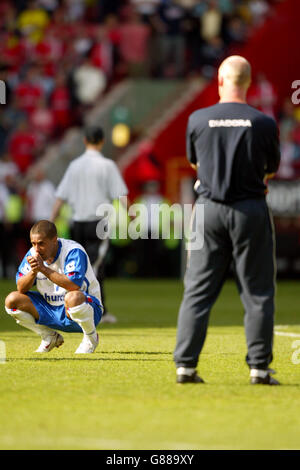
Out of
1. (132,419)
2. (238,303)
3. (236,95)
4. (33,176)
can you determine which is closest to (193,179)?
(33,176)

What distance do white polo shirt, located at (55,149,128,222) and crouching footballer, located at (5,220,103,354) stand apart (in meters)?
3.54

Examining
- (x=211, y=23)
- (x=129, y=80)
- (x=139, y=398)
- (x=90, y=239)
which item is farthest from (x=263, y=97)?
(x=139, y=398)

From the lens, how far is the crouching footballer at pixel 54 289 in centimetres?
865

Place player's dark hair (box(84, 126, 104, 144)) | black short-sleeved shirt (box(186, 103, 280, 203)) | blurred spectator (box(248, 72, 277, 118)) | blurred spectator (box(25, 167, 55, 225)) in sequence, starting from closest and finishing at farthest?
black short-sleeved shirt (box(186, 103, 280, 203)), player's dark hair (box(84, 126, 104, 144)), blurred spectator (box(25, 167, 55, 225)), blurred spectator (box(248, 72, 277, 118))

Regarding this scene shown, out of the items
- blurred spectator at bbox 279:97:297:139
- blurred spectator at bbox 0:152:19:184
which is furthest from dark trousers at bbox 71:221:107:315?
blurred spectator at bbox 0:152:19:184

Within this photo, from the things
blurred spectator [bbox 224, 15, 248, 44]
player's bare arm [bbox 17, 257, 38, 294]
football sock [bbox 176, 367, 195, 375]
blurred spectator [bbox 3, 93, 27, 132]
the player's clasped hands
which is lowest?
football sock [bbox 176, 367, 195, 375]

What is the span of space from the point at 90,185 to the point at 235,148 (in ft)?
17.8

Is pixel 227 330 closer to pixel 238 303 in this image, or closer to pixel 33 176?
pixel 238 303

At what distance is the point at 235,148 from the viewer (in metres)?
7.32

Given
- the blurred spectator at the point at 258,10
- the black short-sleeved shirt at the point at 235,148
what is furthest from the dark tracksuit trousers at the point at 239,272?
the blurred spectator at the point at 258,10

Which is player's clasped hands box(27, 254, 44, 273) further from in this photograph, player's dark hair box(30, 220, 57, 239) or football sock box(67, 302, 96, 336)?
football sock box(67, 302, 96, 336)

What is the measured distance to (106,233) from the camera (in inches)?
497

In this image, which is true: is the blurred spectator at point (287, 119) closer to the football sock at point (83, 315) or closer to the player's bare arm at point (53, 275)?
the football sock at point (83, 315)

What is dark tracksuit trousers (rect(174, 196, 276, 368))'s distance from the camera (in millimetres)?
7336
